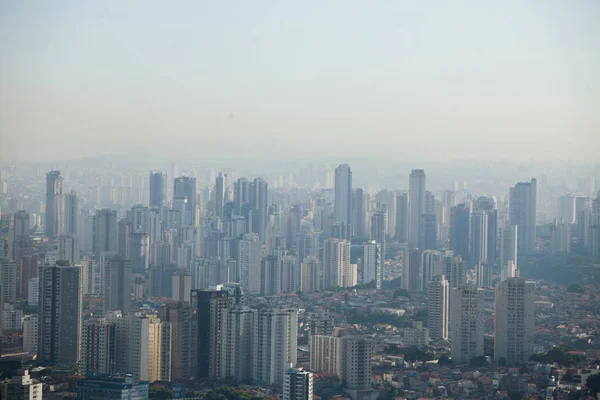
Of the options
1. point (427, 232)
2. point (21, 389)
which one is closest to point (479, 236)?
point (427, 232)

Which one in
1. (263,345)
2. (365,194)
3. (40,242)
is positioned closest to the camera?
(263,345)

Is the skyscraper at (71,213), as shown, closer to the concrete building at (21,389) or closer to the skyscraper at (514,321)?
the skyscraper at (514,321)

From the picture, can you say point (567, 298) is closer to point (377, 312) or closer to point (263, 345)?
point (377, 312)

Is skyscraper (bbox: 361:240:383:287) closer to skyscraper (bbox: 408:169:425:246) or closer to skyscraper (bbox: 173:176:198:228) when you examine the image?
skyscraper (bbox: 408:169:425:246)

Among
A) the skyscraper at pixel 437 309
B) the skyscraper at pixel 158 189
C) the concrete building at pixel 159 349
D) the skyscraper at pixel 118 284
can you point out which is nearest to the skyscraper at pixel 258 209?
the skyscraper at pixel 158 189

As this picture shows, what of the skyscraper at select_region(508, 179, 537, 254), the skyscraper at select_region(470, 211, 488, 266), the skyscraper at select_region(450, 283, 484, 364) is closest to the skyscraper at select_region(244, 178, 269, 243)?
the skyscraper at select_region(470, 211, 488, 266)


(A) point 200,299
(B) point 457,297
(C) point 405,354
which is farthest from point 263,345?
(B) point 457,297

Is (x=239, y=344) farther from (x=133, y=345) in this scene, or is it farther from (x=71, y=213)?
(x=71, y=213)
